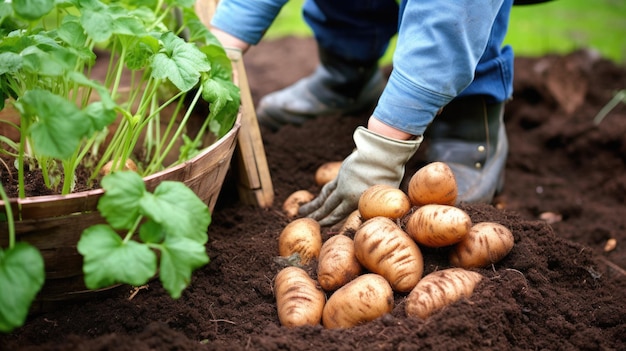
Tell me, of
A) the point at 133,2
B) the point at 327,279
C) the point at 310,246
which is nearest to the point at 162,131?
the point at 133,2

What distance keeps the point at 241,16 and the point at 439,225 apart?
1.20 m

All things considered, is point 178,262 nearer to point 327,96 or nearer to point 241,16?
point 241,16

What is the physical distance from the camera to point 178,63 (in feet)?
5.50

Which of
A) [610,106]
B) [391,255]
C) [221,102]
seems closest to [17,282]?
[221,102]

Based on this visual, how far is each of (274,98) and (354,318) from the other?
64.4 inches

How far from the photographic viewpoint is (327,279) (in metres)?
1.70

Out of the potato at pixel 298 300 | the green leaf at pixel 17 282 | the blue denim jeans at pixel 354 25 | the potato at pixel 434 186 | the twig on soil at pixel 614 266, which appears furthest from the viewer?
the blue denim jeans at pixel 354 25

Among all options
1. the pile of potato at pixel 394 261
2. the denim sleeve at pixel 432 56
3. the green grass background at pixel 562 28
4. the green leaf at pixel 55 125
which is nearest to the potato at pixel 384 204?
the pile of potato at pixel 394 261

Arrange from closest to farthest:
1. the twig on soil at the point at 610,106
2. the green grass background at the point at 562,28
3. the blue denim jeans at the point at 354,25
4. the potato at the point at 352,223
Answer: the potato at the point at 352,223 < the blue denim jeans at the point at 354,25 < the twig on soil at the point at 610,106 < the green grass background at the point at 562,28

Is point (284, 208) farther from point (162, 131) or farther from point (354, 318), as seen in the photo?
point (354, 318)

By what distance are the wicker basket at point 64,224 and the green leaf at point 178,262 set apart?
9.6 inches

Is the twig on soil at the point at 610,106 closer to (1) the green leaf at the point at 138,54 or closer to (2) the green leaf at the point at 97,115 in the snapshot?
(1) the green leaf at the point at 138,54

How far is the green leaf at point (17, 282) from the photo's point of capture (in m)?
1.23

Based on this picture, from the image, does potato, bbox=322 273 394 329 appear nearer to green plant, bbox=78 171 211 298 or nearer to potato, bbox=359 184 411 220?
potato, bbox=359 184 411 220
